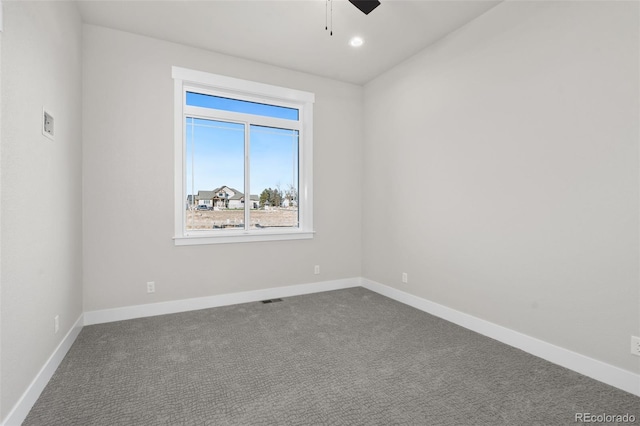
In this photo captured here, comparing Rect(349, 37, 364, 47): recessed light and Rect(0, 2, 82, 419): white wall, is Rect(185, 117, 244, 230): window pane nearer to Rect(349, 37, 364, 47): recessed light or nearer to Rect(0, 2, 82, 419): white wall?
Rect(0, 2, 82, 419): white wall

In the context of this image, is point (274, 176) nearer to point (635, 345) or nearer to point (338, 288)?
point (338, 288)

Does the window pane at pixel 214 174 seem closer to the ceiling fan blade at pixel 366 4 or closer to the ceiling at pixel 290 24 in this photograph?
the ceiling at pixel 290 24

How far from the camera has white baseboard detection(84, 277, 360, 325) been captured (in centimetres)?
320

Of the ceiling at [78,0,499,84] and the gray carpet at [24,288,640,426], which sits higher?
the ceiling at [78,0,499,84]

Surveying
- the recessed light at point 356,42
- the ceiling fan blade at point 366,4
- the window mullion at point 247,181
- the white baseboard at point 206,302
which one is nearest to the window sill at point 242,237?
the window mullion at point 247,181

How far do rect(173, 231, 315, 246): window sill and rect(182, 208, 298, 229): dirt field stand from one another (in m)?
0.20

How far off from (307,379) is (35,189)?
82.7 inches

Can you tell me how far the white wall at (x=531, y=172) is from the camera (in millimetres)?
2090

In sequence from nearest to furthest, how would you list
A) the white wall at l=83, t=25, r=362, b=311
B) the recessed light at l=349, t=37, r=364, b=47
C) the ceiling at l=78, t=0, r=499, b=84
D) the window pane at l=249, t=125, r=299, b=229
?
1. the ceiling at l=78, t=0, r=499, b=84
2. the white wall at l=83, t=25, r=362, b=311
3. the recessed light at l=349, t=37, r=364, b=47
4. the window pane at l=249, t=125, r=299, b=229

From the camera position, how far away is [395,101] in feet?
13.2

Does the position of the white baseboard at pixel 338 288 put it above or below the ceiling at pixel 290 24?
below

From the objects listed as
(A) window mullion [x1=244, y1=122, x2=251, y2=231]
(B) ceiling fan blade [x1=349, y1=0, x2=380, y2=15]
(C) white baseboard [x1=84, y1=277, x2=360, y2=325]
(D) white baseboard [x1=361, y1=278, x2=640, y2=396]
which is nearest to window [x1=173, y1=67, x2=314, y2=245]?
(A) window mullion [x1=244, y1=122, x2=251, y2=231]

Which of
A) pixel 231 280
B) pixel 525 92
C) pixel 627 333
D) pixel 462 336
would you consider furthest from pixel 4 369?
pixel 525 92

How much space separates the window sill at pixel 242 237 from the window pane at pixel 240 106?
1543 millimetres
